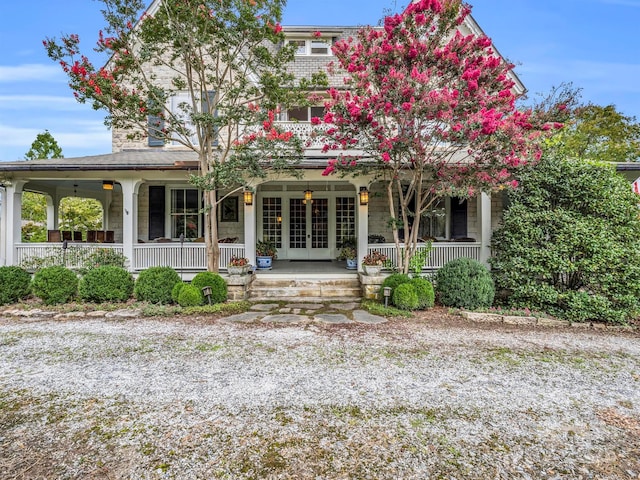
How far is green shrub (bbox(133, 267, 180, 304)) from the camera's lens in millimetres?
7113

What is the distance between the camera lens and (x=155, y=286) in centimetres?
711

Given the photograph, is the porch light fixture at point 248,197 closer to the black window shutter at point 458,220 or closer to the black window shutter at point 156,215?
the black window shutter at point 156,215

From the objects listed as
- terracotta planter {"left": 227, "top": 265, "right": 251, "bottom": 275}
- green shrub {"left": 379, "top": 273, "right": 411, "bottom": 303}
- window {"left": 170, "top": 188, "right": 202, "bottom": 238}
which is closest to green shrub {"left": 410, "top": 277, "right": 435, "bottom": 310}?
green shrub {"left": 379, "top": 273, "right": 411, "bottom": 303}

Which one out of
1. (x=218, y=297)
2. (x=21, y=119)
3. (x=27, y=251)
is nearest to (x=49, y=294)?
(x=27, y=251)

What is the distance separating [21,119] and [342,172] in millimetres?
24330

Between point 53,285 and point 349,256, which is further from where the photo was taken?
point 349,256

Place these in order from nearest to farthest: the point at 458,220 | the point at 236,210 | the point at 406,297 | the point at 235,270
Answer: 1. the point at 406,297
2. the point at 235,270
3. the point at 458,220
4. the point at 236,210

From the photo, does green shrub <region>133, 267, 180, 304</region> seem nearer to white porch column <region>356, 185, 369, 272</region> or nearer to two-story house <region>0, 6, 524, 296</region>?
two-story house <region>0, 6, 524, 296</region>

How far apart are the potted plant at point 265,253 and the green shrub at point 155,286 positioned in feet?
9.50

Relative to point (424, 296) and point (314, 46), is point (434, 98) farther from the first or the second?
point (314, 46)

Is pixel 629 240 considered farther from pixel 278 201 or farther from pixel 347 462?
pixel 278 201

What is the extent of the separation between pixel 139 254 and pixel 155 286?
2.08 meters

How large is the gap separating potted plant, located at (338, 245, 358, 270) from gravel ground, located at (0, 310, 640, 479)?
4615 mm

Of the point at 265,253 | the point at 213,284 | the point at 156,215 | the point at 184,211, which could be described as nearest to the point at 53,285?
the point at 213,284
